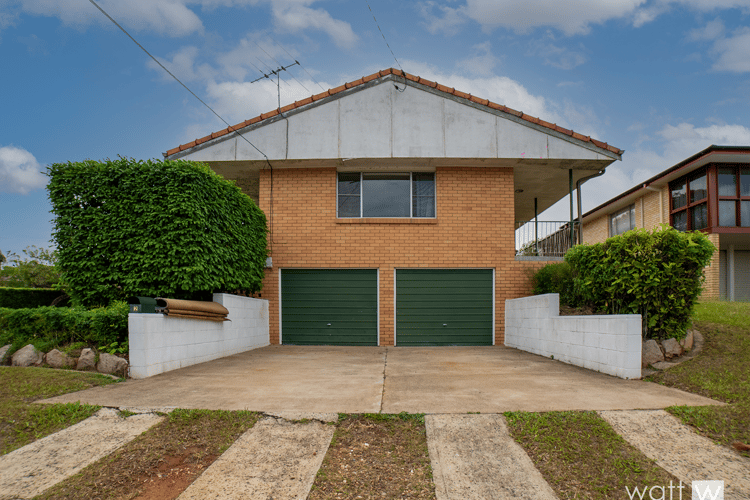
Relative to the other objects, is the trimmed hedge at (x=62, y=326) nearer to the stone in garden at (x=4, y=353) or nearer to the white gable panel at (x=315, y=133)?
the stone in garden at (x=4, y=353)

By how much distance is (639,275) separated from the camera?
610cm

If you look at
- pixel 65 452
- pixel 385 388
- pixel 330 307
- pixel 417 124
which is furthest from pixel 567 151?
pixel 65 452

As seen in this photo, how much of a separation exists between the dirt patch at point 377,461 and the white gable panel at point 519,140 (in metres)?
7.98

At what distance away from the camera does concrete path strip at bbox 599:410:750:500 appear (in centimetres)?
298

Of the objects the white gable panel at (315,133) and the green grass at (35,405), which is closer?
the green grass at (35,405)

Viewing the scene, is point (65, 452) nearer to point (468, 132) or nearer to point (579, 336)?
point (579, 336)

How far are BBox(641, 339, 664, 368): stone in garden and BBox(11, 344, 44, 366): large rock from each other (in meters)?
8.73

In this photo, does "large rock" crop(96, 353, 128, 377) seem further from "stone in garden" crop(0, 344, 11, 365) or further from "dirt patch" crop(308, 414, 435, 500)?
"dirt patch" crop(308, 414, 435, 500)

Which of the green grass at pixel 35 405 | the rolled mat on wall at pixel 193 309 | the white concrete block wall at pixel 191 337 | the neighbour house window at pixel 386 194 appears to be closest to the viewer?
the green grass at pixel 35 405

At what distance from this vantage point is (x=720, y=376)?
5055mm

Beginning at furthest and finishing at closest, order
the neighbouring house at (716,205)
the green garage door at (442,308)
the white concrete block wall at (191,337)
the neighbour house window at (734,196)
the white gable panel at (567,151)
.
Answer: the neighbour house window at (734,196) → the neighbouring house at (716,205) → the green garage door at (442,308) → the white gable panel at (567,151) → the white concrete block wall at (191,337)

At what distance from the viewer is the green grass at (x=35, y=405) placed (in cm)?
366

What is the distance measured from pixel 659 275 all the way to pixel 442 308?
5.28m

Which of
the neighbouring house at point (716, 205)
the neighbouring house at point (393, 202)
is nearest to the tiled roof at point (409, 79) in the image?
the neighbouring house at point (393, 202)
